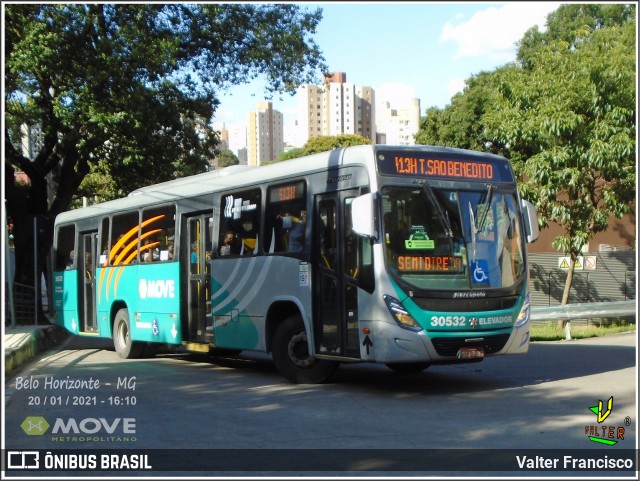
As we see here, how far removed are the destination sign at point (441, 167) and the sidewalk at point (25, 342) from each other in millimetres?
7109

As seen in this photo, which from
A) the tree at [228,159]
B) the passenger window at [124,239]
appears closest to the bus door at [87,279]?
the passenger window at [124,239]

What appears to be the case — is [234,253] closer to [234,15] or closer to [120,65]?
[120,65]

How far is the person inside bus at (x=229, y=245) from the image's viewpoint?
13.9 m

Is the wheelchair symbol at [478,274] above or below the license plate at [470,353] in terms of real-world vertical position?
above

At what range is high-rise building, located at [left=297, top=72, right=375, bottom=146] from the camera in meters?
113

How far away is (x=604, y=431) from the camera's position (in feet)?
28.3

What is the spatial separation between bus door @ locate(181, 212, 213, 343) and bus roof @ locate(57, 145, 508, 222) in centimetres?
58

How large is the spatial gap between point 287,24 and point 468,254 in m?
16.5

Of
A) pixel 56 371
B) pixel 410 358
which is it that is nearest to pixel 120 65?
pixel 56 371

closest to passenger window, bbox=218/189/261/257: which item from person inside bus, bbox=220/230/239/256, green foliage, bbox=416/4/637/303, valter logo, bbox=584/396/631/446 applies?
person inside bus, bbox=220/230/239/256

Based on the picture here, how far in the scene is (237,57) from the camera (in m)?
25.7

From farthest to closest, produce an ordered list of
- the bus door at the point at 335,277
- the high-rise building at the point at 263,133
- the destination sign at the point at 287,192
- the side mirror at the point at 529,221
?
the high-rise building at the point at 263,133 < the destination sign at the point at 287,192 < the side mirror at the point at 529,221 < the bus door at the point at 335,277

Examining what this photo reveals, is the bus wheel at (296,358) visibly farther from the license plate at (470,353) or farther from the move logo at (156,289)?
the move logo at (156,289)

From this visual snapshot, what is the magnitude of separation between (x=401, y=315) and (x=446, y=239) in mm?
1184
